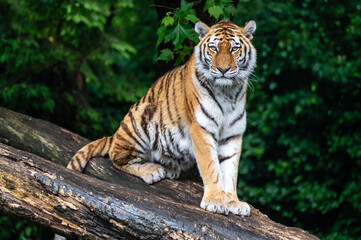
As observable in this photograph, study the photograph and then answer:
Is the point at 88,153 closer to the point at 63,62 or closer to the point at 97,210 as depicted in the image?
the point at 97,210

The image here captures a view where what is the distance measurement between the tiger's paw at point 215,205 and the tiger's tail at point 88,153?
133 centimetres

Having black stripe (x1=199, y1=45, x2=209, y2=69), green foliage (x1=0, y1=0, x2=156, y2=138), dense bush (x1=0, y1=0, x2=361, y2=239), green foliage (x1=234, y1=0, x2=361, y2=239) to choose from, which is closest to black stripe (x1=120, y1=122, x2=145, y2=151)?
black stripe (x1=199, y1=45, x2=209, y2=69)

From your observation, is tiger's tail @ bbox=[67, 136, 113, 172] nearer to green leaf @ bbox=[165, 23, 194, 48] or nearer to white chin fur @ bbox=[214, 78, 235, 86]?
green leaf @ bbox=[165, 23, 194, 48]

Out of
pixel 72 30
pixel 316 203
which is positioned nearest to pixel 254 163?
pixel 316 203

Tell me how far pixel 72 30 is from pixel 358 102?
471 cm

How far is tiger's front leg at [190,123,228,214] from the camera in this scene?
3.87 m

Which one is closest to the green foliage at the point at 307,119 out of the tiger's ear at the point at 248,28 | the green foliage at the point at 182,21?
the green foliage at the point at 182,21

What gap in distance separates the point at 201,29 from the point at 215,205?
159cm

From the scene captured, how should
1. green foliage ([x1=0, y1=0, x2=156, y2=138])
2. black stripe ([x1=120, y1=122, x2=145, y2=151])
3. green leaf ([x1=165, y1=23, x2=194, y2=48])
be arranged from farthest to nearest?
green foliage ([x1=0, y1=0, x2=156, y2=138]), black stripe ([x1=120, y1=122, x2=145, y2=151]), green leaf ([x1=165, y1=23, x2=194, y2=48])

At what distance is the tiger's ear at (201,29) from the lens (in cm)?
427

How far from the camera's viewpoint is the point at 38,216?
11.2 ft

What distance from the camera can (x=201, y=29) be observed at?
430cm

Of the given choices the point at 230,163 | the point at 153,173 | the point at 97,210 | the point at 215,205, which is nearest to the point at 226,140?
the point at 230,163

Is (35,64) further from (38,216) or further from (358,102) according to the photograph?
(358,102)
